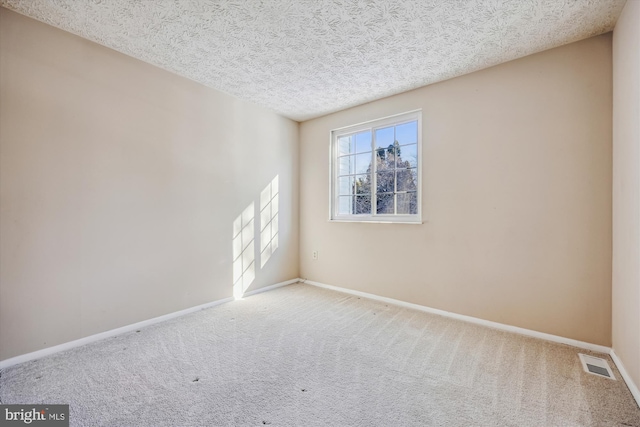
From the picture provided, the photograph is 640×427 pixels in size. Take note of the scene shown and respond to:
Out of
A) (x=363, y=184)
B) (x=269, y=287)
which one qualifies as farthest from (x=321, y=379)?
(x=363, y=184)

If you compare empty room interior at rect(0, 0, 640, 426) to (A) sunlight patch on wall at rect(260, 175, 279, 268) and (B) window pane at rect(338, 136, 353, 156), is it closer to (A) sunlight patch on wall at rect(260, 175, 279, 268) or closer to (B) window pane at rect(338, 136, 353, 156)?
(A) sunlight patch on wall at rect(260, 175, 279, 268)

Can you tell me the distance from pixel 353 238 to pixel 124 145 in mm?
2687

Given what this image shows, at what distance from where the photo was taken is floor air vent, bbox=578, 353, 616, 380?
1810 mm

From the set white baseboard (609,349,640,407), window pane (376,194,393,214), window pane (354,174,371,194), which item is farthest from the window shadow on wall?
white baseboard (609,349,640,407)

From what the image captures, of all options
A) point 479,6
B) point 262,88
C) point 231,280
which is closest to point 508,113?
point 479,6

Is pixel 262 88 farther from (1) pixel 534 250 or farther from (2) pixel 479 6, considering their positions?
(1) pixel 534 250

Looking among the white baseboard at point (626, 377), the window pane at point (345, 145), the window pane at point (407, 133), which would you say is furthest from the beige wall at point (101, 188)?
the white baseboard at point (626, 377)

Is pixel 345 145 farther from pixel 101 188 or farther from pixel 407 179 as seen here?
pixel 101 188

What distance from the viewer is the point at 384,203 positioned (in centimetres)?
342

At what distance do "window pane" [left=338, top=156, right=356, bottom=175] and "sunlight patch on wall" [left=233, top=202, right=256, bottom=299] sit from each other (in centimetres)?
134

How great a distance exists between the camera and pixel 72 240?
2.17m

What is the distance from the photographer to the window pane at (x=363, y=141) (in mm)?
3604

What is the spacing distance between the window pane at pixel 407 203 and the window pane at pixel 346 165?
84 cm

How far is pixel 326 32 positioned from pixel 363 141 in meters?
1.72
